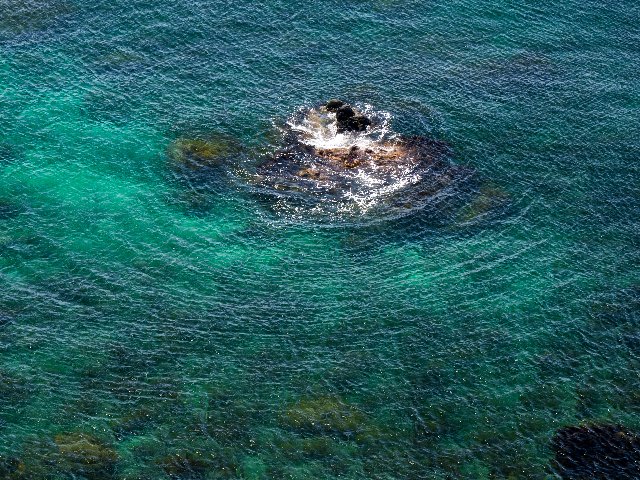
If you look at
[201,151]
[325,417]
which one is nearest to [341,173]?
[201,151]

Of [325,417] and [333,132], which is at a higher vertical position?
[333,132]

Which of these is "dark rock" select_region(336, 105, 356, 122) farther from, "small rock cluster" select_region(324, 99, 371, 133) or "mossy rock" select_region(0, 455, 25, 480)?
"mossy rock" select_region(0, 455, 25, 480)

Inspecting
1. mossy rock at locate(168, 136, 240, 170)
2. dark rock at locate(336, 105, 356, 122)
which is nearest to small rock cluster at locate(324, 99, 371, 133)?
dark rock at locate(336, 105, 356, 122)

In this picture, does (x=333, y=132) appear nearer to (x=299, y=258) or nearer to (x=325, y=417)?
(x=299, y=258)

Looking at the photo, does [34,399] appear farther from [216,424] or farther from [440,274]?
[440,274]

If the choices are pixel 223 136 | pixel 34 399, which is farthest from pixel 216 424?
pixel 223 136

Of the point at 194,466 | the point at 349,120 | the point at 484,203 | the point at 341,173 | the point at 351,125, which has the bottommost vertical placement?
the point at 194,466
